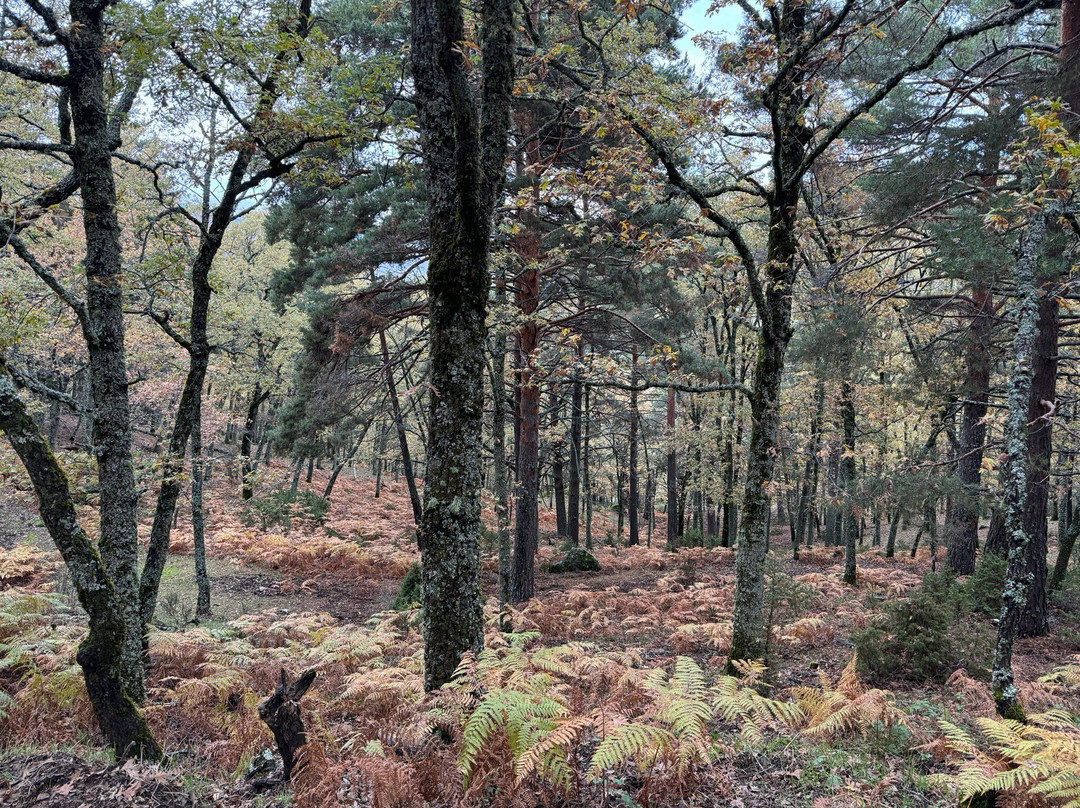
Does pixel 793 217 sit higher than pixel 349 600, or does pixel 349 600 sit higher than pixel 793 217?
pixel 793 217

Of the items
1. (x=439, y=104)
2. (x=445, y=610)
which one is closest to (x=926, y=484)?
(x=445, y=610)

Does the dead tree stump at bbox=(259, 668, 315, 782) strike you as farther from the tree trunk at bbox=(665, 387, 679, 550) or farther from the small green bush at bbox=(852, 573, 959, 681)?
the tree trunk at bbox=(665, 387, 679, 550)

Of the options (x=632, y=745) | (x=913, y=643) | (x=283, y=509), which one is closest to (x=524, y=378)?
(x=913, y=643)

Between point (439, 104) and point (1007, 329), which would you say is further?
point (1007, 329)

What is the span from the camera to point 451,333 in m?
4.09

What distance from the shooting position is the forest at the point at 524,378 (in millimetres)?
3785

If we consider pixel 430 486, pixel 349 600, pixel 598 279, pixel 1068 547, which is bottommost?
pixel 349 600

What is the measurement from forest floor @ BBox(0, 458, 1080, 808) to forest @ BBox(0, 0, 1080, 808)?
0.15ft

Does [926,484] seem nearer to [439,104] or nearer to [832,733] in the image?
[832,733]

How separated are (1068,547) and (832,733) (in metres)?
9.81

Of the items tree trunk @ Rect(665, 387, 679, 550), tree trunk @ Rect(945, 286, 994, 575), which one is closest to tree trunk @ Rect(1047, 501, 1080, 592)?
tree trunk @ Rect(945, 286, 994, 575)

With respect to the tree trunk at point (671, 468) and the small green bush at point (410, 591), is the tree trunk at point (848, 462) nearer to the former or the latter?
the tree trunk at point (671, 468)

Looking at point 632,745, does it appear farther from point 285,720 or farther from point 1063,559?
point 1063,559

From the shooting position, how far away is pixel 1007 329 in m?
10.8
